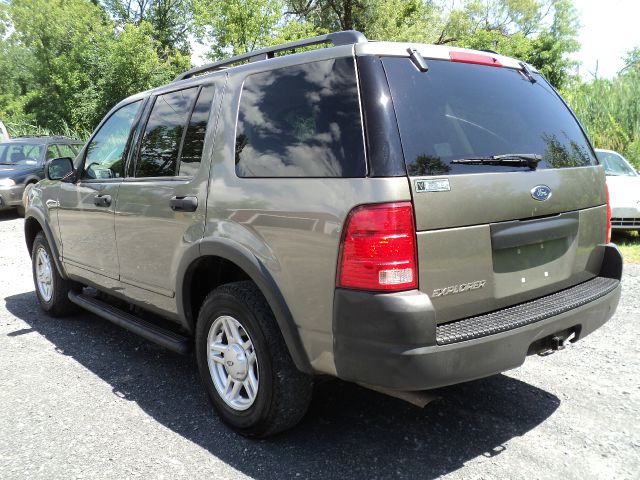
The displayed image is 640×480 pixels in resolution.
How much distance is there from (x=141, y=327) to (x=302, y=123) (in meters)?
2.00

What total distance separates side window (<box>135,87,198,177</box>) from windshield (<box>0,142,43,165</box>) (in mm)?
11184

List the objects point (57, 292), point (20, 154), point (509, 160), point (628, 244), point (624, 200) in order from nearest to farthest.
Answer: point (509, 160) → point (57, 292) → point (624, 200) → point (628, 244) → point (20, 154)

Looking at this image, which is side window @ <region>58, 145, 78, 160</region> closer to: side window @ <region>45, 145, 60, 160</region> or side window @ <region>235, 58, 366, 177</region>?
side window @ <region>45, 145, 60, 160</region>

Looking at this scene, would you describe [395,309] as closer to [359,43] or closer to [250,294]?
[250,294]

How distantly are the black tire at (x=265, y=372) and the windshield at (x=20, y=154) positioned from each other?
12530 mm

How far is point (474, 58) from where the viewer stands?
2.87m

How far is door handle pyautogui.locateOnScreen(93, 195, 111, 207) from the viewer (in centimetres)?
410

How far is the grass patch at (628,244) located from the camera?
7.71 metres

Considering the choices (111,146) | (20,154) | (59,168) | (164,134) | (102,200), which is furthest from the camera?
(20,154)

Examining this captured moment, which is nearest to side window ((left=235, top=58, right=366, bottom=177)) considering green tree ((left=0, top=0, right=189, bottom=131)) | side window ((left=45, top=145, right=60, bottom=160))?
side window ((left=45, top=145, right=60, bottom=160))

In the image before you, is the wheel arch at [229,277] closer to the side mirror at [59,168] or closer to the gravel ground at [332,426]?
the gravel ground at [332,426]

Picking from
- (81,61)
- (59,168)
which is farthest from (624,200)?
(81,61)

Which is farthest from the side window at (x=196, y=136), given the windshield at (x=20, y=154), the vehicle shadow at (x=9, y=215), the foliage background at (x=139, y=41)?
the foliage background at (x=139, y=41)

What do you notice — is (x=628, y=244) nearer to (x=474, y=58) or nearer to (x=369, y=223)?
(x=474, y=58)
